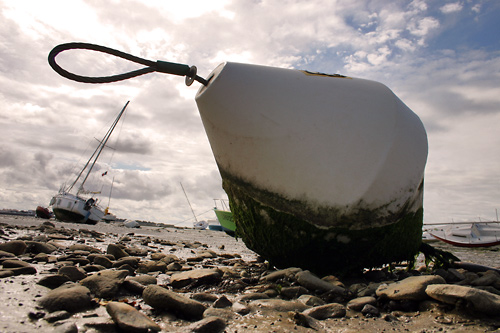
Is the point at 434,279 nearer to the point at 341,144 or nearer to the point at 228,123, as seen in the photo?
the point at 341,144

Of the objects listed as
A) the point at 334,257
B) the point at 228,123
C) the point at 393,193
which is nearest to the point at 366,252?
the point at 334,257

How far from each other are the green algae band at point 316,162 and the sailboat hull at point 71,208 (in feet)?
100

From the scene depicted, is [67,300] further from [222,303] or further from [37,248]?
[37,248]

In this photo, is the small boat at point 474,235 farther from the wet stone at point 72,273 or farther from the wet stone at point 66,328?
the wet stone at point 66,328

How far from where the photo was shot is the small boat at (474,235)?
22.3 metres

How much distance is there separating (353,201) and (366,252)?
0.72 m

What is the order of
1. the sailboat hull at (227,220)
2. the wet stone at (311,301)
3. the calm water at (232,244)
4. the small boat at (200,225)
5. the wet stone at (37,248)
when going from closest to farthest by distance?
the wet stone at (311,301) < the wet stone at (37,248) < the calm water at (232,244) < the sailboat hull at (227,220) < the small boat at (200,225)

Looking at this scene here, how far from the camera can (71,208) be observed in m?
30.3

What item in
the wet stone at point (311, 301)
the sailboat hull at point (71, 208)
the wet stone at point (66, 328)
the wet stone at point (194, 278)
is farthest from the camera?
the sailboat hull at point (71, 208)

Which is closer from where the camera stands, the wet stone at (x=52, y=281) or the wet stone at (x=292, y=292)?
the wet stone at (x=52, y=281)

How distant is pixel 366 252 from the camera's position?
3.85 m

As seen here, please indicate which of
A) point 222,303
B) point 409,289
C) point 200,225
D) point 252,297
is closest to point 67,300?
point 222,303

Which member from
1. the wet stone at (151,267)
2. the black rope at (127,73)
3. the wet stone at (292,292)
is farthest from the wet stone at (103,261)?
the wet stone at (292,292)

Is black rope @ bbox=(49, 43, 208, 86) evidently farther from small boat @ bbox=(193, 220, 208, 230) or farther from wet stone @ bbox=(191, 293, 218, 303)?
Result: small boat @ bbox=(193, 220, 208, 230)
